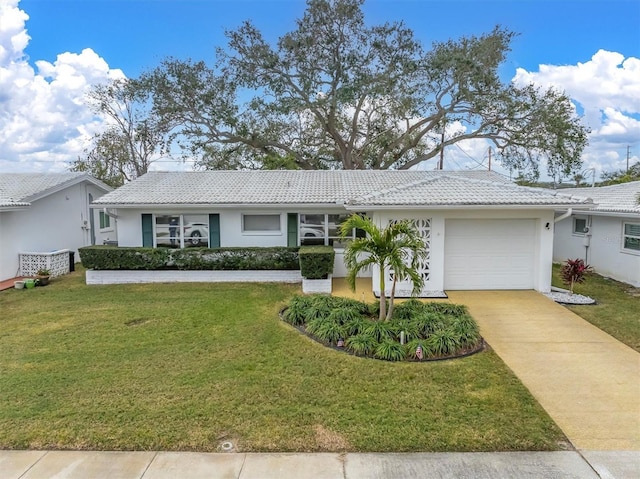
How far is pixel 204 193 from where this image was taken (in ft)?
51.9

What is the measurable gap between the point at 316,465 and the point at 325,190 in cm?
1242

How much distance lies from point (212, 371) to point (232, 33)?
79.1 ft

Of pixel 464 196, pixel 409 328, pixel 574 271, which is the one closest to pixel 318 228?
pixel 464 196

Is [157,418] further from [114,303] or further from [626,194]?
[626,194]

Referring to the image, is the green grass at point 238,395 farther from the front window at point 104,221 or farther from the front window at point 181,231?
the front window at point 104,221

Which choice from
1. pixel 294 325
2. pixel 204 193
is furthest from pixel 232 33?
pixel 294 325

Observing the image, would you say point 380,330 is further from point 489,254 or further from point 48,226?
point 48,226

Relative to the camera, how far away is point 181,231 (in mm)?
15297

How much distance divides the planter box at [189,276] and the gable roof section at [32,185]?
3.86 metres

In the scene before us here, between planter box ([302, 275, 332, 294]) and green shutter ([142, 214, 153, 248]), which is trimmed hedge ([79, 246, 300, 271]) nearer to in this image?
green shutter ([142, 214, 153, 248])

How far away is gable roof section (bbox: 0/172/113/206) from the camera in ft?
48.9

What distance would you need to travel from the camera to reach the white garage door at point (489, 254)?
12.4m

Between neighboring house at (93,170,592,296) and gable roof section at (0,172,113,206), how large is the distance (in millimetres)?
2633

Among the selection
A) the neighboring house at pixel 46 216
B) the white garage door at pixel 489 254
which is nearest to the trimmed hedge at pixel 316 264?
the white garage door at pixel 489 254
